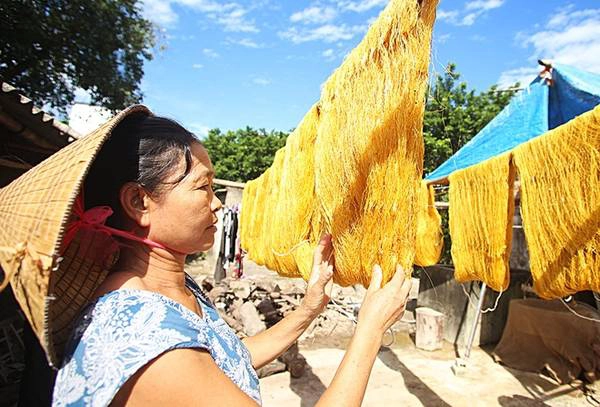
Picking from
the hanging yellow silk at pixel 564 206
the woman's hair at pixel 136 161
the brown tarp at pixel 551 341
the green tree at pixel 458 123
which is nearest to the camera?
the woman's hair at pixel 136 161

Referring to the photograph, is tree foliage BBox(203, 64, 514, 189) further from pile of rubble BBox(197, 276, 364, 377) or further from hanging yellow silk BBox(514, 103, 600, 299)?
hanging yellow silk BBox(514, 103, 600, 299)

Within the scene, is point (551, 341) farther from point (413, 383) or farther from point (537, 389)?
point (413, 383)

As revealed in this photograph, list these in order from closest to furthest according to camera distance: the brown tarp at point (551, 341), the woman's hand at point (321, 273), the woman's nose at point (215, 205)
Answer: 1. the woman's nose at point (215, 205)
2. the woman's hand at point (321, 273)
3. the brown tarp at point (551, 341)

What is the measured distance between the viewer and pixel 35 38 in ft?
29.8

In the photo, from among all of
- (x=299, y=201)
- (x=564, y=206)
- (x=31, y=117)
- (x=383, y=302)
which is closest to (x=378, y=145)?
(x=383, y=302)

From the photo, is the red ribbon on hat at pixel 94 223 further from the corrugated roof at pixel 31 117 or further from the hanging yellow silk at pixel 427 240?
the hanging yellow silk at pixel 427 240

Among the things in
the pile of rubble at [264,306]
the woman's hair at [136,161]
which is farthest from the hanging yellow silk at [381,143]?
the pile of rubble at [264,306]

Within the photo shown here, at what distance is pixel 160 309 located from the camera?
36.6 inches

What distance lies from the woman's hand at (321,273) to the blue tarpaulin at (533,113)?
11.2 ft

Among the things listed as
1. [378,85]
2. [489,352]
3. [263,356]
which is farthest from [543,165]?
[489,352]

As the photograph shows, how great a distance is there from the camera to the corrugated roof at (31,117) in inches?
85.1

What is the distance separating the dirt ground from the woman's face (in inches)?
132

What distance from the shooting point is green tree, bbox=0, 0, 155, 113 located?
8.83 metres

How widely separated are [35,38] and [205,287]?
765 centimetres
